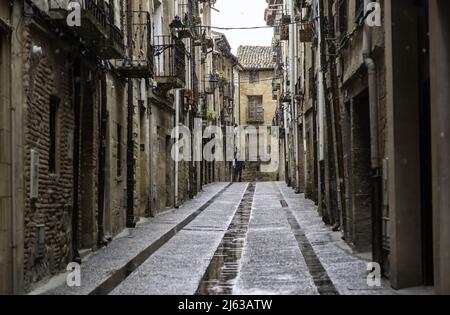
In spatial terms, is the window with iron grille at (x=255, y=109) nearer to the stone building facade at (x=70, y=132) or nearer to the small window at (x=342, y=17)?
the stone building facade at (x=70, y=132)

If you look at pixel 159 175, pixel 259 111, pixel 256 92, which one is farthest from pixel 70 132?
pixel 256 92

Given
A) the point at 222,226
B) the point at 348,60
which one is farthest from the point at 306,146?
the point at 348,60

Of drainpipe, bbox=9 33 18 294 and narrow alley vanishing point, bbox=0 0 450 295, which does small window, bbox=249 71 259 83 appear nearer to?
narrow alley vanishing point, bbox=0 0 450 295

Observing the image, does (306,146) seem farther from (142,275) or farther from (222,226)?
(142,275)

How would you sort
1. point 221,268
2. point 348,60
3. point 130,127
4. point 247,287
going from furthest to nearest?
point 130,127 < point 348,60 < point 221,268 < point 247,287

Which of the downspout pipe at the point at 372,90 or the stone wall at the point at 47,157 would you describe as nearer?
the stone wall at the point at 47,157

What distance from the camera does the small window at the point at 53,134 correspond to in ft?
34.7

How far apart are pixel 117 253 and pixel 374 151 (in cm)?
497

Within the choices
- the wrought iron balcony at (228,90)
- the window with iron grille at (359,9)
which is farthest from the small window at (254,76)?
the window with iron grille at (359,9)

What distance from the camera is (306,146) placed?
26.2m

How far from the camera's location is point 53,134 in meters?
10.7

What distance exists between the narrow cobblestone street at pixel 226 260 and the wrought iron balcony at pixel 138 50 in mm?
3545

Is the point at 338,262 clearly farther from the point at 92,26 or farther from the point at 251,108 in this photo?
the point at 251,108
